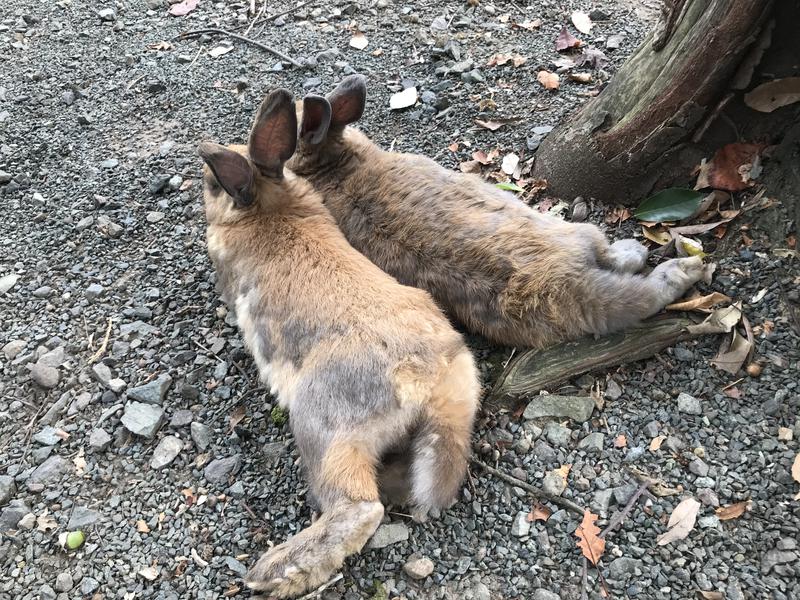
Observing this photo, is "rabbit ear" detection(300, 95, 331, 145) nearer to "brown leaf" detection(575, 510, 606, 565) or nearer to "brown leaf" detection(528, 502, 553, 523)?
"brown leaf" detection(528, 502, 553, 523)

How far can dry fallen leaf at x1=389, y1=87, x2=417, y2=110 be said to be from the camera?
17.2ft

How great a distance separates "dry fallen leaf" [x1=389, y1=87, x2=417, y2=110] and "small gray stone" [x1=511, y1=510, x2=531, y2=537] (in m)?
3.33

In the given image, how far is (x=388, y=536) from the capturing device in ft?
9.93

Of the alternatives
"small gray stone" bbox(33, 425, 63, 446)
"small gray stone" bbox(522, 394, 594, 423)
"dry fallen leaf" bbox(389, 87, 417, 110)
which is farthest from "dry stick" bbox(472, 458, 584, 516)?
"dry fallen leaf" bbox(389, 87, 417, 110)

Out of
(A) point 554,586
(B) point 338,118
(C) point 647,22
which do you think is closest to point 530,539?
(A) point 554,586

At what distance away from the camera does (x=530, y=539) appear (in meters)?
2.98

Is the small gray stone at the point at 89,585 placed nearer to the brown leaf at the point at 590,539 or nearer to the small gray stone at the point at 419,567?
the small gray stone at the point at 419,567

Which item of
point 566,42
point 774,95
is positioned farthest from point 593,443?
point 566,42

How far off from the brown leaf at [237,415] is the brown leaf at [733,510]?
2329 mm

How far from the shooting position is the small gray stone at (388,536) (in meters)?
3.02

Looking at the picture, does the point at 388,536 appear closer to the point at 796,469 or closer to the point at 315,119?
the point at 796,469

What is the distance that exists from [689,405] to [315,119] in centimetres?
282

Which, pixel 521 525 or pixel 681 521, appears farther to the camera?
pixel 521 525

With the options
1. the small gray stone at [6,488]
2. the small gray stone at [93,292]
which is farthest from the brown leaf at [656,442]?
the small gray stone at [93,292]
